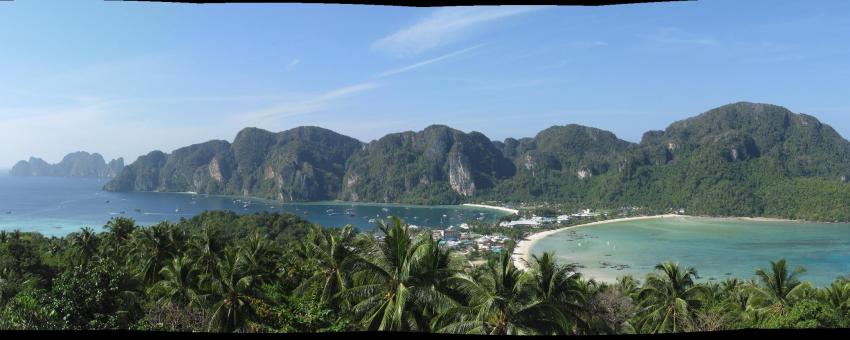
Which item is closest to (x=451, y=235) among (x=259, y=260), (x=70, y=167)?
(x=259, y=260)

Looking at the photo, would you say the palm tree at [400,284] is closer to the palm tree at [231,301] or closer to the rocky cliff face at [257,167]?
the palm tree at [231,301]

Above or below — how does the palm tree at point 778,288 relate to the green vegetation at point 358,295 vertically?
below

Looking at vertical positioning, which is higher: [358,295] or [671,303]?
[358,295]

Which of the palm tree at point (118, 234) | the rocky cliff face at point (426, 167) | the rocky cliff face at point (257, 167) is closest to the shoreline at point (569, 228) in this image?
the palm tree at point (118, 234)

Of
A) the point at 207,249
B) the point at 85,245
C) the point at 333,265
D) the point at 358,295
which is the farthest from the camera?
the point at 85,245

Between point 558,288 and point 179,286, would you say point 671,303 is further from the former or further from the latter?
point 179,286

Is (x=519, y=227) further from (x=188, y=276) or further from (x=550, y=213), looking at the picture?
(x=188, y=276)
